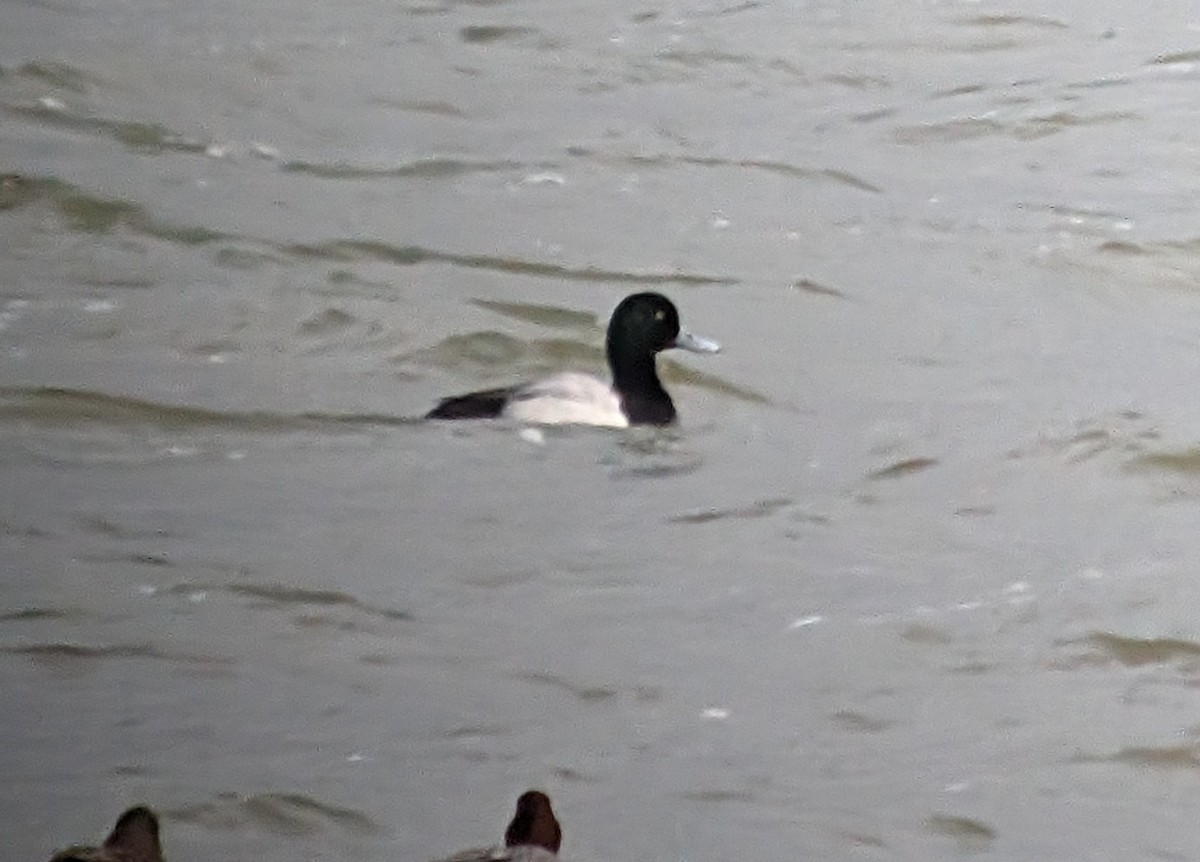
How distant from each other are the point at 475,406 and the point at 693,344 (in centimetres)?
97

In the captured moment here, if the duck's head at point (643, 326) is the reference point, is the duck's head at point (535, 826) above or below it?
below

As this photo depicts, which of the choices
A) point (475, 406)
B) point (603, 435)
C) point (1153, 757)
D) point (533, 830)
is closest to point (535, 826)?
point (533, 830)

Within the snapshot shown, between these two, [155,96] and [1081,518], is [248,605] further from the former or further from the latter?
[155,96]

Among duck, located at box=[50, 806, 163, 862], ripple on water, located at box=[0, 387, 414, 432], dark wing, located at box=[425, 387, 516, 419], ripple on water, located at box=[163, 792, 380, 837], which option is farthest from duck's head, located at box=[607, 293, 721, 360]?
duck, located at box=[50, 806, 163, 862]

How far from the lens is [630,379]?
10.2 meters

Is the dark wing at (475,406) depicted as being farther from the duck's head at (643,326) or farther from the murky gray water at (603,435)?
the duck's head at (643,326)

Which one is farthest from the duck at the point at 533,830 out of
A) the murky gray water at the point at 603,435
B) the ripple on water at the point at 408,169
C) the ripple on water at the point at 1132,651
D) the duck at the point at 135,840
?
the ripple on water at the point at 408,169

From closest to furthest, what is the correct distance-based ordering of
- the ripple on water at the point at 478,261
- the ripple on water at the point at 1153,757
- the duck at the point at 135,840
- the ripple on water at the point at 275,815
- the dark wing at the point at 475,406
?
the duck at the point at 135,840
the ripple on water at the point at 275,815
the ripple on water at the point at 1153,757
the dark wing at the point at 475,406
the ripple on water at the point at 478,261

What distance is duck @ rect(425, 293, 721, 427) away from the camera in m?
9.98

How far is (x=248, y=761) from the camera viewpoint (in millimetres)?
6809

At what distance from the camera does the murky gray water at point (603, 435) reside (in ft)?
22.6

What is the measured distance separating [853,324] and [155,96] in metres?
4.61

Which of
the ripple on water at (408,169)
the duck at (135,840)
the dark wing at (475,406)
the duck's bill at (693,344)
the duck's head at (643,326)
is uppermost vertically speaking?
the ripple on water at (408,169)

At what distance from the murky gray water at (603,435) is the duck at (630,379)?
0.16 metres
